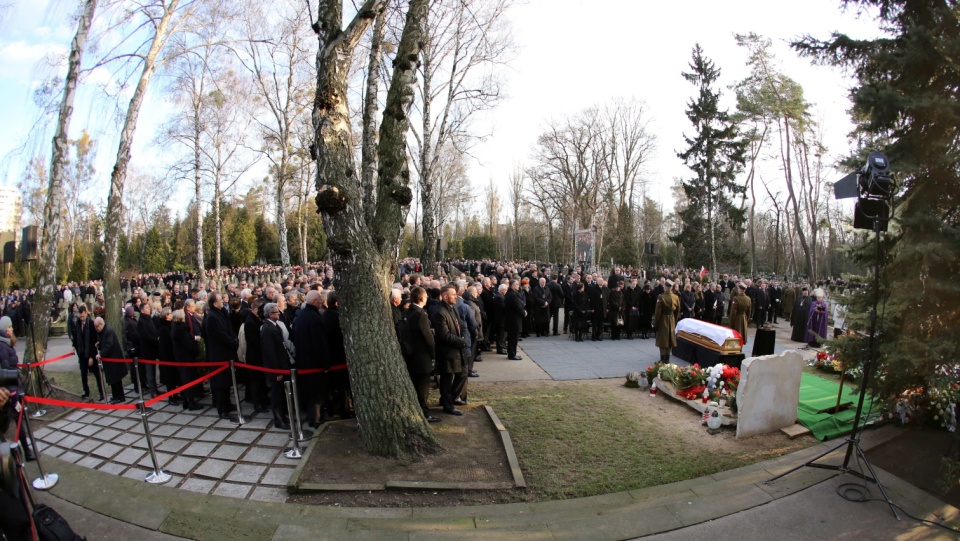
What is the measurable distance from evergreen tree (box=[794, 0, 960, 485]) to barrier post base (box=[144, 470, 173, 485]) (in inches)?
311

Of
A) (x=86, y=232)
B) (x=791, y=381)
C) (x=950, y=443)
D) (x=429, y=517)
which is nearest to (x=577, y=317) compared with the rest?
(x=791, y=381)

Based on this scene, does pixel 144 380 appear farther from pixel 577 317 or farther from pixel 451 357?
pixel 577 317

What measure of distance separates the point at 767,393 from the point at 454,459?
429cm

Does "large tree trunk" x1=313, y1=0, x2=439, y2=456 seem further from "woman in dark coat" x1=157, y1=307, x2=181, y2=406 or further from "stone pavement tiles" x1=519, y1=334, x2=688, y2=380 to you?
"stone pavement tiles" x1=519, y1=334, x2=688, y2=380

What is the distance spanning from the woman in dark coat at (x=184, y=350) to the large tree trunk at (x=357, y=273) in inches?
155

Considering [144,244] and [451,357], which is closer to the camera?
[451,357]

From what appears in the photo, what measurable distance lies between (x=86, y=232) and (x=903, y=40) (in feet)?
207

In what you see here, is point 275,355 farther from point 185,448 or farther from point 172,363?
point 172,363

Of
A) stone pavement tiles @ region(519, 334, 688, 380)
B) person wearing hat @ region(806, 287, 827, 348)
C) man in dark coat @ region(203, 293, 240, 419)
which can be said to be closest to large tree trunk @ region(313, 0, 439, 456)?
man in dark coat @ region(203, 293, 240, 419)

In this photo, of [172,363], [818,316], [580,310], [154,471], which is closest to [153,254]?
[580,310]

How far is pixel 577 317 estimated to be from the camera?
1391cm

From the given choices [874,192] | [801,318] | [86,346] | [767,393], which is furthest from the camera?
[801,318]

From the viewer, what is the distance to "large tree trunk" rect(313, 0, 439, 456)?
5.50 meters

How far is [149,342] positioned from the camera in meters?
8.51
